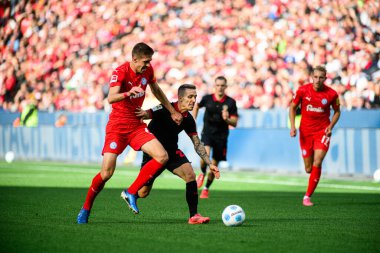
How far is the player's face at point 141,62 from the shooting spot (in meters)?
9.43

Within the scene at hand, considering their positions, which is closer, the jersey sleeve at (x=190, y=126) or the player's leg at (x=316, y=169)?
the jersey sleeve at (x=190, y=126)

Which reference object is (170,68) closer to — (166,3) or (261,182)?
(166,3)

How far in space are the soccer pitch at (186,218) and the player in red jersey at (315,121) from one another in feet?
2.41

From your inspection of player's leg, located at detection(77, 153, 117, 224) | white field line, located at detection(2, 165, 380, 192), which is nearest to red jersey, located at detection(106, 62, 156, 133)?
player's leg, located at detection(77, 153, 117, 224)

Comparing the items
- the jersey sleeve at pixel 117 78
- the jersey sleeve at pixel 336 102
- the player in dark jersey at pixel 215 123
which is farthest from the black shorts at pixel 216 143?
the jersey sleeve at pixel 117 78

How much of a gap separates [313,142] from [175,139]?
3.80 meters

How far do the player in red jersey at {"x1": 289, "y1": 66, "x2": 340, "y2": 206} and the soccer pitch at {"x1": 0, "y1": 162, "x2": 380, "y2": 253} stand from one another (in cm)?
73

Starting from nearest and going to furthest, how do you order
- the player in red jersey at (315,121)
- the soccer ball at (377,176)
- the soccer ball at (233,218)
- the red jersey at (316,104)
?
the soccer ball at (233,218) < the player in red jersey at (315,121) < the red jersey at (316,104) < the soccer ball at (377,176)

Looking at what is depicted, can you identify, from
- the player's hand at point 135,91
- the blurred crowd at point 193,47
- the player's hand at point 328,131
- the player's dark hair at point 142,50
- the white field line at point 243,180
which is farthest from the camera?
the blurred crowd at point 193,47

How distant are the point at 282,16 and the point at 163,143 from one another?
53.3 ft

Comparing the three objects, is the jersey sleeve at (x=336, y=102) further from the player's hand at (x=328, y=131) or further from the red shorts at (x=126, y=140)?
the red shorts at (x=126, y=140)

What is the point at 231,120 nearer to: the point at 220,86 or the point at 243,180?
the point at 220,86

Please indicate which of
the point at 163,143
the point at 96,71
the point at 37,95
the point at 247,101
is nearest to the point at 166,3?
the point at 96,71

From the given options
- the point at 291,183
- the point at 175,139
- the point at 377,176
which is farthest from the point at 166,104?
the point at 377,176
